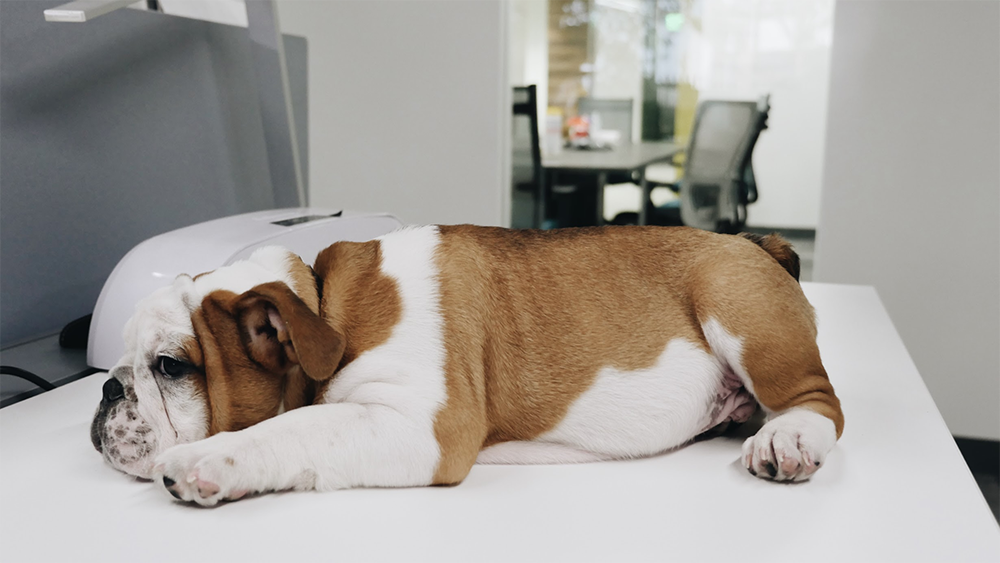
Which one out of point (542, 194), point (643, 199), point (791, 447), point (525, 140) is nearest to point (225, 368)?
point (791, 447)

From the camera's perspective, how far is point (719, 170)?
3111 millimetres

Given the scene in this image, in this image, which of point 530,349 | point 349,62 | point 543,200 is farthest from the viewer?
point 543,200

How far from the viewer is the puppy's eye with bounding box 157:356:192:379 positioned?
804mm

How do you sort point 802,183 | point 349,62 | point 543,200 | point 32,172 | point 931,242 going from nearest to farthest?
point 32,172 → point 931,242 → point 802,183 → point 349,62 → point 543,200

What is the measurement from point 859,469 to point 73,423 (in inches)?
37.6

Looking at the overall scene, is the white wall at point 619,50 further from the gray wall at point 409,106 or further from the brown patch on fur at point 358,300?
the brown patch on fur at point 358,300

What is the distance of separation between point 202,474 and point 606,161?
2.63m

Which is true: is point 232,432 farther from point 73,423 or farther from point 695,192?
point 695,192

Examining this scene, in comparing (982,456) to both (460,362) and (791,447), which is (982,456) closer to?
(791,447)

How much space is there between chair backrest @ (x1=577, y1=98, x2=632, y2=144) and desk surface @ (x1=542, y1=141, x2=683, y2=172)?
56 millimetres

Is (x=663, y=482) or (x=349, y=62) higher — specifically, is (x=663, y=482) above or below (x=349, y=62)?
below

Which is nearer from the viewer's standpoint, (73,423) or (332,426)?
(332,426)

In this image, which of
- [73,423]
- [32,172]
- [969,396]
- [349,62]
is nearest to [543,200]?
[349,62]

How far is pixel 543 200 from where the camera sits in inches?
128
